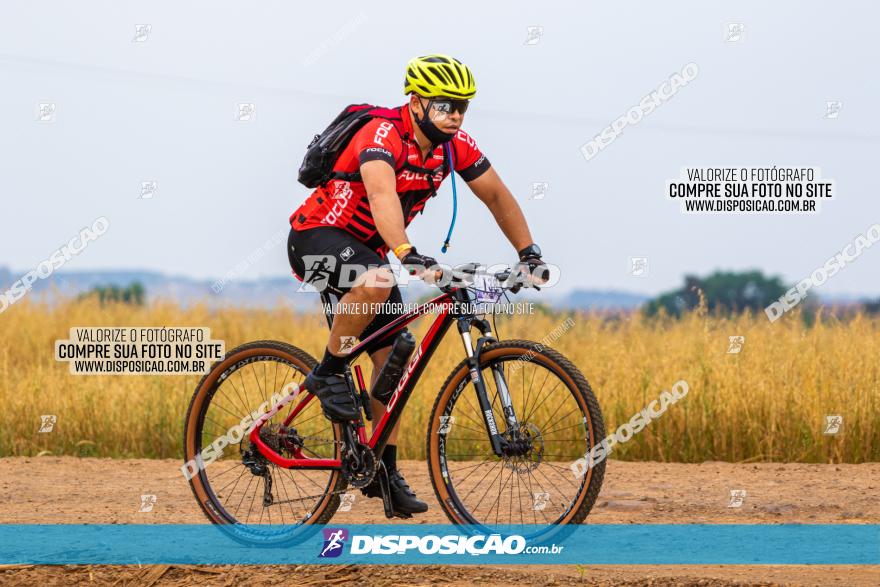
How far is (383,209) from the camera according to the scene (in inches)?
231

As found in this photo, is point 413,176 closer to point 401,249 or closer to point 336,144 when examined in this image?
point 336,144

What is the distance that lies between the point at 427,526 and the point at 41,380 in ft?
20.2

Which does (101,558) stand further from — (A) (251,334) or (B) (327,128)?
(A) (251,334)

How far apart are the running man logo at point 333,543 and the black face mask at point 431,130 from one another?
216 centimetres

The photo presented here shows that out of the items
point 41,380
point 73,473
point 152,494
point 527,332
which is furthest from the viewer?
point 527,332

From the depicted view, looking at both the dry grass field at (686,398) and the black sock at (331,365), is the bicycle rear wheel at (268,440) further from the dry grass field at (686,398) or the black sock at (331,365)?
the dry grass field at (686,398)

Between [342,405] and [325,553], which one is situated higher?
[342,405]

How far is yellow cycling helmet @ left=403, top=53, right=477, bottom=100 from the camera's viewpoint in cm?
605

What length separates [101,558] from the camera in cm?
660

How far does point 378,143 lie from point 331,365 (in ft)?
3.95

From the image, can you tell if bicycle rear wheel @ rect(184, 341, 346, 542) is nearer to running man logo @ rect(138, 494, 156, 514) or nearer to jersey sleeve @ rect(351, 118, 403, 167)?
running man logo @ rect(138, 494, 156, 514)

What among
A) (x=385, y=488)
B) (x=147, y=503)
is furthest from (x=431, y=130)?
(x=147, y=503)

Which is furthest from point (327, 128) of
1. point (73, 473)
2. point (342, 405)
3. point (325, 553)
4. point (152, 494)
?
point (73, 473)

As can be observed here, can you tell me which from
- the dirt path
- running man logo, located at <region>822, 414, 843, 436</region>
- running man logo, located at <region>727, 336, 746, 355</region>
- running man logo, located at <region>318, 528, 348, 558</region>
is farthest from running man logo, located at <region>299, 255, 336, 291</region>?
running man logo, located at <region>727, 336, 746, 355</region>
